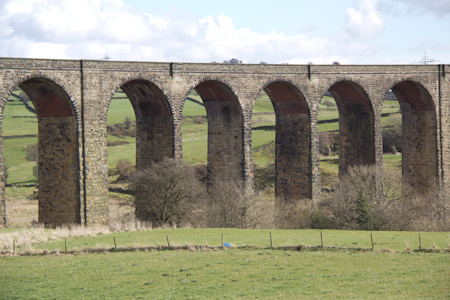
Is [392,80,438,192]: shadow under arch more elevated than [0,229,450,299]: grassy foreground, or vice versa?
[392,80,438,192]: shadow under arch

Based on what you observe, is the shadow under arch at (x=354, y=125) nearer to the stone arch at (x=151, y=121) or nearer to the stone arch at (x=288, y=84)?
the stone arch at (x=288, y=84)

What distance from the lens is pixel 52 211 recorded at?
37.4 metres

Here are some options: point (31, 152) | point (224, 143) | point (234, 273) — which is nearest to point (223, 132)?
point (224, 143)

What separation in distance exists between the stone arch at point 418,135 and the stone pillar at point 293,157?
28.7ft

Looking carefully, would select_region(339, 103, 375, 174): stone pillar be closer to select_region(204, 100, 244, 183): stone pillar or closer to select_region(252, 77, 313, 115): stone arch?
select_region(252, 77, 313, 115): stone arch

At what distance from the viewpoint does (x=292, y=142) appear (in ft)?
152

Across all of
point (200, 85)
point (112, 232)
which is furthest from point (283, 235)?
point (200, 85)

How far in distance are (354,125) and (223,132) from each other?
425 inches

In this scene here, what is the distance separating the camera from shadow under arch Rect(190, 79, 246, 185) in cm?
4297

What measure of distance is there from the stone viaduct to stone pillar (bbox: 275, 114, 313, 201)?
0.07m

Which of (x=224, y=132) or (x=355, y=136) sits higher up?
(x=224, y=132)

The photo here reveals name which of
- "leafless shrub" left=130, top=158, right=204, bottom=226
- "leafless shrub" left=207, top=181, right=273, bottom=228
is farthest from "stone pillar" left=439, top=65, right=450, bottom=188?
"leafless shrub" left=130, top=158, right=204, bottom=226

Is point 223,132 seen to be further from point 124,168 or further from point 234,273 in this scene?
point 124,168

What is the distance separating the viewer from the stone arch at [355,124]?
4756 cm
